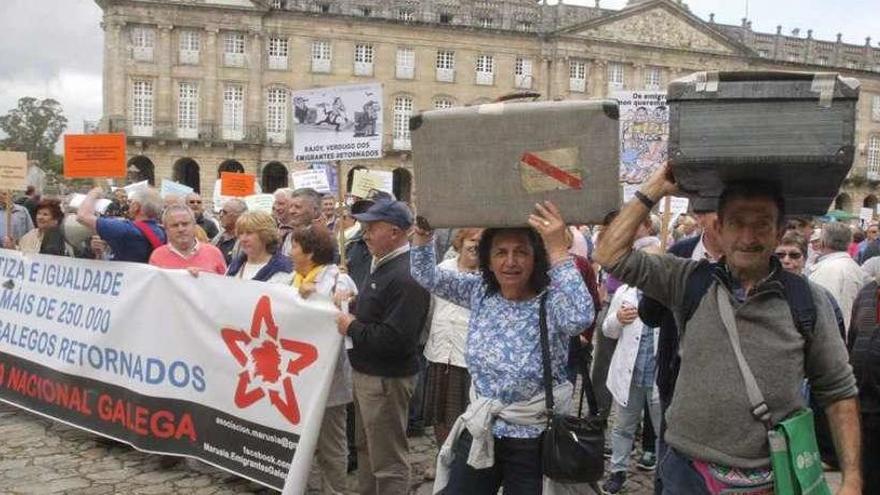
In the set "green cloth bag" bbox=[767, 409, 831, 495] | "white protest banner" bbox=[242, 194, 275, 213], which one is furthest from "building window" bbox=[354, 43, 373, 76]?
"green cloth bag" bbox=[767, 409, 831, 495]

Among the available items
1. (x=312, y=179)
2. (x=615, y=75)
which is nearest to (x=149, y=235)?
(x=312, y=179)

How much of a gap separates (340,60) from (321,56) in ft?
3.68

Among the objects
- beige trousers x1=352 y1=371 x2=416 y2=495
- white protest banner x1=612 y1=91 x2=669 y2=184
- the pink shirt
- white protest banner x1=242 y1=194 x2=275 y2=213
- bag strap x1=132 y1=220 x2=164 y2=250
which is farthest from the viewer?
white protest banner x1=242 y1=194 x2=275 y2=213

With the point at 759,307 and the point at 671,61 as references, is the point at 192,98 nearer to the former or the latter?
the point at 671,61

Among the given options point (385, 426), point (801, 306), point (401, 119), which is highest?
point (401, 119)

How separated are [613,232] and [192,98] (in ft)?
137

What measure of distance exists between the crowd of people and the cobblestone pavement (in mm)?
740

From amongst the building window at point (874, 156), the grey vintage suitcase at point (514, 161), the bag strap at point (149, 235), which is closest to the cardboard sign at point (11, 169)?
the bag strap at point (149, 235)

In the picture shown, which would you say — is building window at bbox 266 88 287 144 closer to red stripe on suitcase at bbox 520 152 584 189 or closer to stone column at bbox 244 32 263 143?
stone column at bbox 244 32 263 143

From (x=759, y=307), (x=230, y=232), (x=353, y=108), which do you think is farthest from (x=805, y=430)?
(x=230, y=232)

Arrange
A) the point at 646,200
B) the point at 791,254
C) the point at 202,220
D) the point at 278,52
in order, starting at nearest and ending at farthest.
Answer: the point at 646,200 < the point at 791,254 < the point at 202,220 < the point at 278,52

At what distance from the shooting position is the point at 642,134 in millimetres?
5121

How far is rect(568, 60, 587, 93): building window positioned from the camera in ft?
151

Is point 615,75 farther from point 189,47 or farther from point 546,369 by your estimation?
point 546,369
